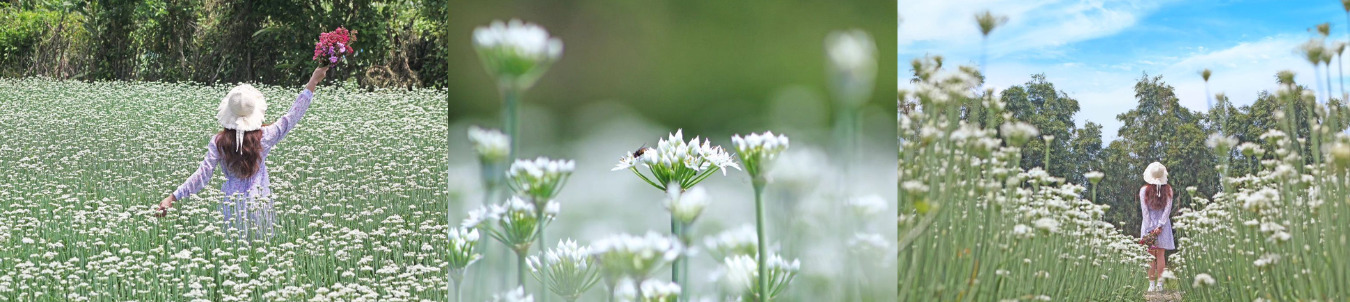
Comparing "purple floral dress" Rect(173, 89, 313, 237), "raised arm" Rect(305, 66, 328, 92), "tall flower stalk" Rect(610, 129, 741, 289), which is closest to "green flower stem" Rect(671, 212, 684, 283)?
"tall flower stalk" Rect(610, 129, 741, 289)

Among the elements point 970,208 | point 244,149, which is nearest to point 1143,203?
point 970,208

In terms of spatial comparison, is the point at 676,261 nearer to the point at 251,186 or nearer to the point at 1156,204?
the point at 1156,204

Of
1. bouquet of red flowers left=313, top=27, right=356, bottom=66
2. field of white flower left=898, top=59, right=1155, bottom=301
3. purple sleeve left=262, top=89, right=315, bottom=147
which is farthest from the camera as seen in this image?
bouquet of red flowers left=313, top=27, right=356, bottom=66

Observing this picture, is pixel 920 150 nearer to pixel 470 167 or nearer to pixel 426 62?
pixel 470 167

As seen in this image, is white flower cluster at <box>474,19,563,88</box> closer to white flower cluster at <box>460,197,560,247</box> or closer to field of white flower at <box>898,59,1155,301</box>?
white flower cluster at <box>460,197,560,247</box>

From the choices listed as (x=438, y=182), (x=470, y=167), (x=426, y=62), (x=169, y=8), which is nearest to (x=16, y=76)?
(x=169, y=8)

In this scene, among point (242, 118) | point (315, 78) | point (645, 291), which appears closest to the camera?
point (645, 291)
